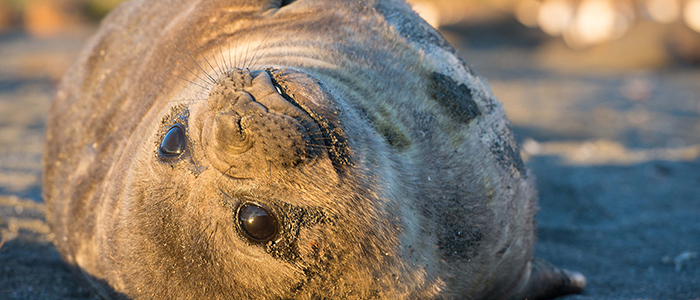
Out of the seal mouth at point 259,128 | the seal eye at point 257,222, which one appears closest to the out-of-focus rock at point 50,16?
the seal mouth at point 259,128

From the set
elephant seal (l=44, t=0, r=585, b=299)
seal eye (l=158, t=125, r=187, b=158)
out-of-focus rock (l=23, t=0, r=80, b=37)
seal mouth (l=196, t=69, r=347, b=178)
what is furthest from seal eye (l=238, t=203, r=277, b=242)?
out-of-focus rock (l=23, t=0, r=80, b=37)

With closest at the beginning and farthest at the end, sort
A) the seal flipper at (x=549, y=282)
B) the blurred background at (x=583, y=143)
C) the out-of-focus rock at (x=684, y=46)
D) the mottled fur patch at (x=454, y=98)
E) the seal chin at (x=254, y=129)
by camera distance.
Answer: the seal chin at (x=254, y=129), the mottled fur patch at (x=454, y=98), the seal flipper at (x=549, y=282), the blurred background at (x=583, y=143), the out-of-focus rock at (x=684, y=46)

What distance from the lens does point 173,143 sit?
1789 millimetres

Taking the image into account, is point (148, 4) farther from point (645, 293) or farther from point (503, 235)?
point (645, 293)

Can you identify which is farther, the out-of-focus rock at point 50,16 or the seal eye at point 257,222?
the out-of-focus rock at point 50,16

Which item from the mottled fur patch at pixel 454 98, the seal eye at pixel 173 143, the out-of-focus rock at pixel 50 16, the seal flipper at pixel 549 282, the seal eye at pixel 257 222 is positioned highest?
the out-of-focus rock at pixel 50 16

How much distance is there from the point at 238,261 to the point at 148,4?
1946mm

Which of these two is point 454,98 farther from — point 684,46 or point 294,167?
point 684,46

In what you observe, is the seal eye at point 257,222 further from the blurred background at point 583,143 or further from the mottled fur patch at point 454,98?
the blurred background at point 583,143

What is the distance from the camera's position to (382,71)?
2182mm

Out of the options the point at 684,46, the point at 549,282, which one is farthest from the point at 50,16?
the point at 549,282

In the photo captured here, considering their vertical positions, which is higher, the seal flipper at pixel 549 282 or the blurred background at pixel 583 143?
the blurred background at pixel 583 143

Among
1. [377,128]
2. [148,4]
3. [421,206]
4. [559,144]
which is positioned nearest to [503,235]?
[421,206]

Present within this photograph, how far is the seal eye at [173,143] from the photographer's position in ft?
5.82
